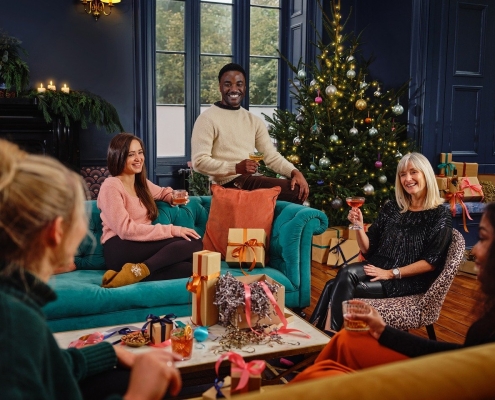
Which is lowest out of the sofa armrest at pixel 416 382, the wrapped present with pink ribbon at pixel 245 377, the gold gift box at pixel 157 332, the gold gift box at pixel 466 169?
the gold gift box at pixel 157 332

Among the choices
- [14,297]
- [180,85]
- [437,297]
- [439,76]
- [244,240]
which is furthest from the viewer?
[180,85]

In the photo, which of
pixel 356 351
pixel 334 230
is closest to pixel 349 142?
pixel 334 230

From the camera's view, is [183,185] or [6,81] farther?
[183,185]

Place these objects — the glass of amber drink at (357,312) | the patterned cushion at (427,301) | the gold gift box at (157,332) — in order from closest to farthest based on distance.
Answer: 1. the glass of amber drink at (357,312)
2. the gold gift box at (157,332)
3. the patterned cushion at (427,301)

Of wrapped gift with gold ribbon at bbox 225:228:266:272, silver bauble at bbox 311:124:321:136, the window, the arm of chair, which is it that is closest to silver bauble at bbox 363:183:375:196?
silver bauble at bbox 311:124:321:136

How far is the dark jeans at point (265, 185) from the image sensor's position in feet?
12.4

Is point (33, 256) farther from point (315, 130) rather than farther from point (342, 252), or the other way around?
point (315, 130)

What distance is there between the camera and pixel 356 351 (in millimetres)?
1700

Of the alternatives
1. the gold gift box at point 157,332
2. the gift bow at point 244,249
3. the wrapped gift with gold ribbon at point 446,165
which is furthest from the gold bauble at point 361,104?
the gold gift box at point 157,332

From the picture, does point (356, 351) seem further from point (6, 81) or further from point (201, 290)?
point (6, 81)

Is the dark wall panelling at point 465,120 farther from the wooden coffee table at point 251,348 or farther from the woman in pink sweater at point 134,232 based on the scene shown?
the wooden coffee table at point 251,348

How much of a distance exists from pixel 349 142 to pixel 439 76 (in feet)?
4.36

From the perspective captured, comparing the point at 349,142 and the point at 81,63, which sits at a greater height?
the point at 81,63

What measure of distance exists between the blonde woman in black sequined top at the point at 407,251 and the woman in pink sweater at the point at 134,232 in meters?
0.82
